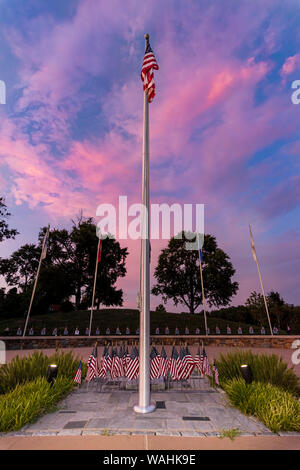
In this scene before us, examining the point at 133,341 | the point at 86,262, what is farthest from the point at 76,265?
the point at 133,341

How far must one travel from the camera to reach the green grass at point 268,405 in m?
5.00

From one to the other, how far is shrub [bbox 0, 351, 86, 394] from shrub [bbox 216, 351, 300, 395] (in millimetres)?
5229

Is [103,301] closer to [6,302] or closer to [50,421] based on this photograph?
[6,302]

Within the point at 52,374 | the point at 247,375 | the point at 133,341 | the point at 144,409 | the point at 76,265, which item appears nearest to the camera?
the point at 144,409

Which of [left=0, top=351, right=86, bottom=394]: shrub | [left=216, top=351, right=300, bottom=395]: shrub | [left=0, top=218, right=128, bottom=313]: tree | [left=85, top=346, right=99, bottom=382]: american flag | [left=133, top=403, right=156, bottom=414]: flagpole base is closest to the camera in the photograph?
[left=133, top=403, right=156, bottom=414]: flagpole base

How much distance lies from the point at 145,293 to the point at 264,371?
447cm

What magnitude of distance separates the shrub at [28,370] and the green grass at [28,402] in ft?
2.64

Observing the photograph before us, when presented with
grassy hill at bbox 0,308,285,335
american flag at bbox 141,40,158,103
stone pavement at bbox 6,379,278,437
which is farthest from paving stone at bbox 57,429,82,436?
grassy hill at bbox 0,308,285,335

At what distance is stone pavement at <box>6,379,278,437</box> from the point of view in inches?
192

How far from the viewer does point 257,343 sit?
19969 mm

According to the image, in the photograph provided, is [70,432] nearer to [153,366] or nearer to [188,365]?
[153,366]

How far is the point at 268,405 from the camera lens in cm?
553

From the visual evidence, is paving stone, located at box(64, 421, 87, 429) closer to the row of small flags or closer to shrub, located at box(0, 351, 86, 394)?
the row of small flags

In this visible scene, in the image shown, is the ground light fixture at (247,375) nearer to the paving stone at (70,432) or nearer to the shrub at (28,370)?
the paving stone at (70,432)
